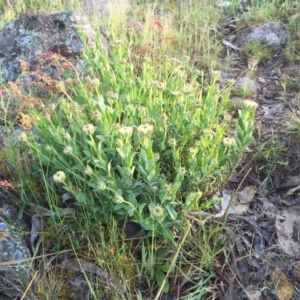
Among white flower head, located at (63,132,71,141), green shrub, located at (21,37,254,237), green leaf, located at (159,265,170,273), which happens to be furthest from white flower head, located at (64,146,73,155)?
green leaf, located at (159,265,170,273)

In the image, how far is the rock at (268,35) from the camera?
4.26 meters

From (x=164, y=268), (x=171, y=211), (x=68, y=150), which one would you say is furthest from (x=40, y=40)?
(x=164, y=268)

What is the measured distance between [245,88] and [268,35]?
129 centimetres

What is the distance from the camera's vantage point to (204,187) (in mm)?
2242

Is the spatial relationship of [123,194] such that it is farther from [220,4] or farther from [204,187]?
[220,4]

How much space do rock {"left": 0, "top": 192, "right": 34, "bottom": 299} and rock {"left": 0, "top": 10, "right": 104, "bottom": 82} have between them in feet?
5.90

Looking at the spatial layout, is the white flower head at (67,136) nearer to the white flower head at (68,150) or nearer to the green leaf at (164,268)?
the white flower head at (68,150)

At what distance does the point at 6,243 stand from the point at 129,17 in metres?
3.59

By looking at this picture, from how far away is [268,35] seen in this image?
4312 millimetres

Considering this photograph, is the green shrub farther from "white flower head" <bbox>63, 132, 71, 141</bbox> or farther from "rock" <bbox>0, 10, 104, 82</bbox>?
"rock" <bbox>0, 10, 104, 82</bbox>

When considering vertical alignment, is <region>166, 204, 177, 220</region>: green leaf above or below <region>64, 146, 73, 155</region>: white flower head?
below

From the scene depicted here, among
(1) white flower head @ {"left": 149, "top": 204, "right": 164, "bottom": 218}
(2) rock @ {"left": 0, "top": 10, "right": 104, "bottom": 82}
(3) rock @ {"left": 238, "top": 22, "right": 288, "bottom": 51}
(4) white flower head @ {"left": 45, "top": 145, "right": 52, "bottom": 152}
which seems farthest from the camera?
(3) rock @ {"left": 238, "top": 22, "right": 288, "bottom": 51}

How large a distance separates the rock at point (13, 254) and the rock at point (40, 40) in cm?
180

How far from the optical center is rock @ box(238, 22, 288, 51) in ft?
14.0
